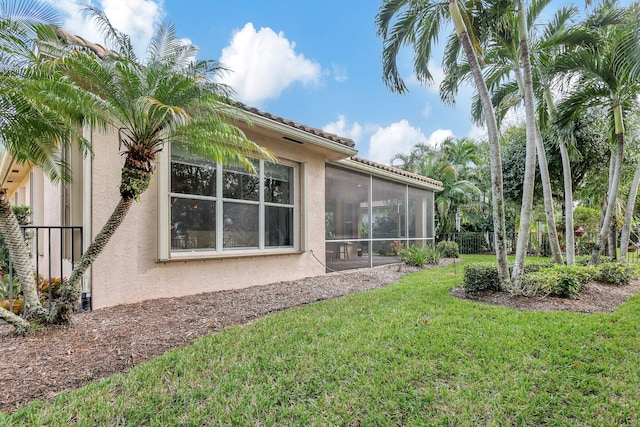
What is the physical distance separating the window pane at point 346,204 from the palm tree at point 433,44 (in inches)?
131

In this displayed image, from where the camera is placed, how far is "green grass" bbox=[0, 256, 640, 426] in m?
2.63

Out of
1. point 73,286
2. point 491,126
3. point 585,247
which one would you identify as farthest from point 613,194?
point 73,286

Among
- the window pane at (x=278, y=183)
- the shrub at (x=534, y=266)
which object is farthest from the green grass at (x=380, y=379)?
the window pane at (x=278, y=183)

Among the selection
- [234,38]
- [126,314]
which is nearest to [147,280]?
[126,314]

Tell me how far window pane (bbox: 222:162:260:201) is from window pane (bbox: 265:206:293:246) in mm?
597

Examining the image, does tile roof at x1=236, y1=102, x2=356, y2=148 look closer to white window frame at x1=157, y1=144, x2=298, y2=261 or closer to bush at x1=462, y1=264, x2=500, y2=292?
white window frame at x1=157, y1=144, x2=298, y2=261

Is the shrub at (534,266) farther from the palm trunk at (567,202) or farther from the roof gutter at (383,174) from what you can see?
the roof gutter at (383,174)

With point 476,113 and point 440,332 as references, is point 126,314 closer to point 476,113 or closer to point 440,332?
point 440,332

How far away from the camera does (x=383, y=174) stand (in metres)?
11.9

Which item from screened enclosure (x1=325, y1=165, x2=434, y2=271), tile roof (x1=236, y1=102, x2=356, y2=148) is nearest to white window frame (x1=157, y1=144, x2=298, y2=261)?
tile roof (x1=236, y1=102, x2=356, y2=148)

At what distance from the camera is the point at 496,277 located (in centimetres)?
683

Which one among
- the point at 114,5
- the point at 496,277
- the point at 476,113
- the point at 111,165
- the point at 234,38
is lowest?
the point at 496,277

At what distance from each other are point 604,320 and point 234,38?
40.3 ft

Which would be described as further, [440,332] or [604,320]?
[604,320]
